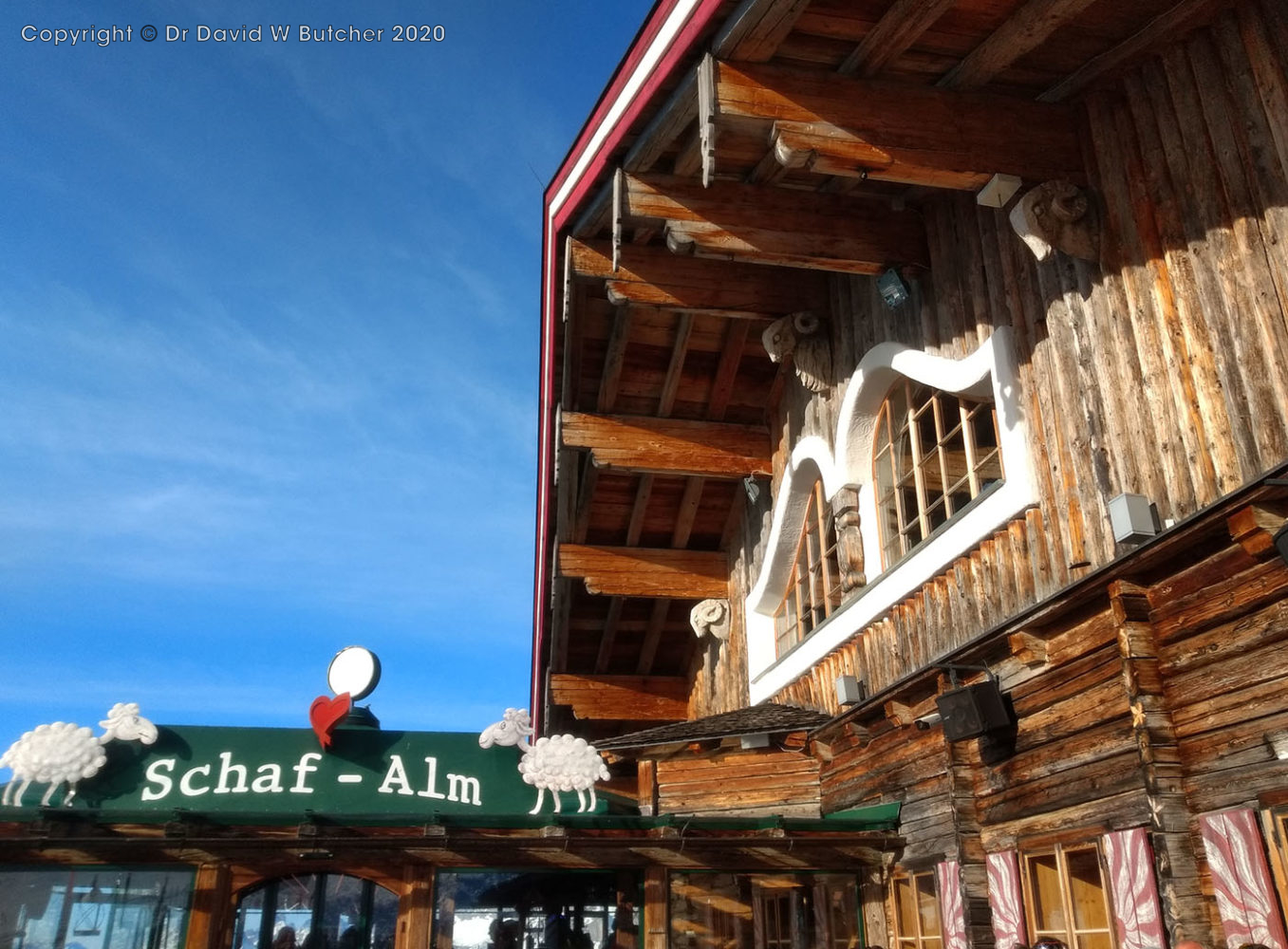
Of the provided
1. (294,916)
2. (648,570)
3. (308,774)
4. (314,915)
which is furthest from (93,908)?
(648,570)

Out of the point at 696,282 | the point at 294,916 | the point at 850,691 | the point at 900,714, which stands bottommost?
the point at 294,916

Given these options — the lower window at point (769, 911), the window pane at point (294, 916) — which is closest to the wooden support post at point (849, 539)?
the lower window at point (769, 911)

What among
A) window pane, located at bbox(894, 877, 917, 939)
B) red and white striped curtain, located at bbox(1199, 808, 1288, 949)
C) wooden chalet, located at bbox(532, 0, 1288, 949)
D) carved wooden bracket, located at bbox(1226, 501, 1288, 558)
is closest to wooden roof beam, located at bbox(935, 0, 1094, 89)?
wooden chalet, located at bbox(532, 0, 1288, 949)

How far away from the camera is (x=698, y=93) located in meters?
6.96

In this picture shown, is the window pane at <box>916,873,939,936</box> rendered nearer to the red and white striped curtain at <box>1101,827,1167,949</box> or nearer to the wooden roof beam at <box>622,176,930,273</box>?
the red and white striped curtain at <box>1101,827,1167,949</box>

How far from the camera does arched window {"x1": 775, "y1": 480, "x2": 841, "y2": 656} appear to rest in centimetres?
1107

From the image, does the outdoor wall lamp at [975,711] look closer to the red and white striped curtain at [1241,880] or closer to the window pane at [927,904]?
the window pane at [927,904]

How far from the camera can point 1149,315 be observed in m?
6.27

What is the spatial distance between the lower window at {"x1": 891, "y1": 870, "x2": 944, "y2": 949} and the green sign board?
2.84 metres

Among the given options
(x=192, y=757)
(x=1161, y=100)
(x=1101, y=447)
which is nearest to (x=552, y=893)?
(x=192, y=757)

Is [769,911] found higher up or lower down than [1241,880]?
higher up

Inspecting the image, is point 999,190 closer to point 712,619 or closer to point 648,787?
point 648,787

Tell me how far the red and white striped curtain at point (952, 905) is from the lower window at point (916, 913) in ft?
0.76

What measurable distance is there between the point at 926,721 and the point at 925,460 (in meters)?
2.17
